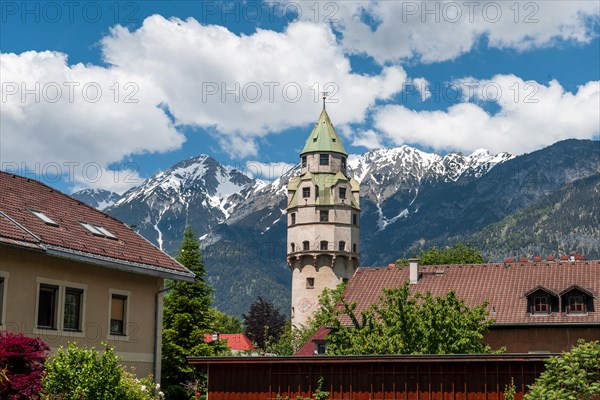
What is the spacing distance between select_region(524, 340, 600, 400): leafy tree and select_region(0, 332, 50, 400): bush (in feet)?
41.7

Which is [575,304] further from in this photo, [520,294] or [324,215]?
[324,215]

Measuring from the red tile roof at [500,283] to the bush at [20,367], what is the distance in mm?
32276

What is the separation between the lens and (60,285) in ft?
100

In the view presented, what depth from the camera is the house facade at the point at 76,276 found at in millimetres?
28828

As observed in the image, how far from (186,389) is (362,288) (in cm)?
1645

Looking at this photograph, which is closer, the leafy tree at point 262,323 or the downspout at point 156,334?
the downspout at point 156,334

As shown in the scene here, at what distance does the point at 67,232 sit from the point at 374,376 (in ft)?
37.3

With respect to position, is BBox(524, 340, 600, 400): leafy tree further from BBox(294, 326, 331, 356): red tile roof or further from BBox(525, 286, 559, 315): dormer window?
BBox(294, 326, 331, 356): red tile roof

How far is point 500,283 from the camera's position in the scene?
57.2 m

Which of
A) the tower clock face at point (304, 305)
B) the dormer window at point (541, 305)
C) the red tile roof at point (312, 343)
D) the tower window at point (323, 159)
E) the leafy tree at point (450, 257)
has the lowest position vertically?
the red tile roof at point (312, 343)

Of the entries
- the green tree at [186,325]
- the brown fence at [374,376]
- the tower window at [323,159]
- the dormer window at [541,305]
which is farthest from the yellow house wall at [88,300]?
the tower window at [323,159]

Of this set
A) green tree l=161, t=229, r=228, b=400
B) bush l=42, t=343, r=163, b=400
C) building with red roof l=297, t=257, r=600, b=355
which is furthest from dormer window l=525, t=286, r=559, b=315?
bush l=42, t=343, r=163, b=400

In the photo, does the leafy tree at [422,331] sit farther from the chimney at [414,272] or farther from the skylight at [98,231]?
the skylight at [98,231]

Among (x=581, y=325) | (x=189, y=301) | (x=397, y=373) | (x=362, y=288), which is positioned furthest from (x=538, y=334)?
(x=397, y=373)
